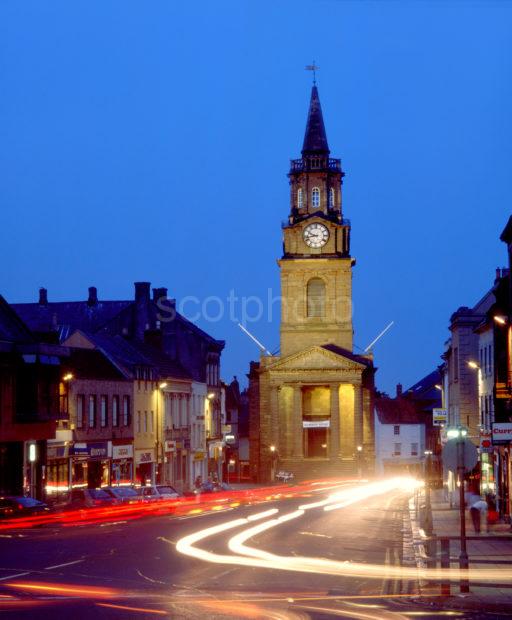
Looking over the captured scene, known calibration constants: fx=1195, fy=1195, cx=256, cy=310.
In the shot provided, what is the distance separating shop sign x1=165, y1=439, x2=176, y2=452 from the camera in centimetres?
8091

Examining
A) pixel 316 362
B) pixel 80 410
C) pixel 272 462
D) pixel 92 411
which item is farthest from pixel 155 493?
pixel 316 362

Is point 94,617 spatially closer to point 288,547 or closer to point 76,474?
point 288,547

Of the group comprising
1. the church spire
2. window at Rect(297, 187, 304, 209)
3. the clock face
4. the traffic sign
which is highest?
the church spire

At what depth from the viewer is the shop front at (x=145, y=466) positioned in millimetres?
74319

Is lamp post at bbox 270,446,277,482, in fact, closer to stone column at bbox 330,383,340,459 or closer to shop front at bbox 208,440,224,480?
stone column at bbox 330,383,340,459

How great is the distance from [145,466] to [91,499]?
27.2m

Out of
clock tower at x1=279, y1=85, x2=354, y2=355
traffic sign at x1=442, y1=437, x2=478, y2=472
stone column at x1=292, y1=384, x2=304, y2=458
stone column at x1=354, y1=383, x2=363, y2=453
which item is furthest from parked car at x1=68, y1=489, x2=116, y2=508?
clock tower at x1=279, y1=85, x2=354, y2=355

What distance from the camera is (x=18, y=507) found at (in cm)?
4228

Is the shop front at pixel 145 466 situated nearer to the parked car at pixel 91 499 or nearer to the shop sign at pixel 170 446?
the shop sign at pixel 170 446

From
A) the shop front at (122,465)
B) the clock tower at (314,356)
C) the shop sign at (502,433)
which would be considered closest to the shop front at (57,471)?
the shop front at (122,465)

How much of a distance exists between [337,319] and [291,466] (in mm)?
16798

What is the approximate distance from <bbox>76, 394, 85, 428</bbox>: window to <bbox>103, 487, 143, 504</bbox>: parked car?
452 inches

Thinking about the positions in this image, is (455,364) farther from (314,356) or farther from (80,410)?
(314,356)

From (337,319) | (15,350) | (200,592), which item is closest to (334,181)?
(337,319)
